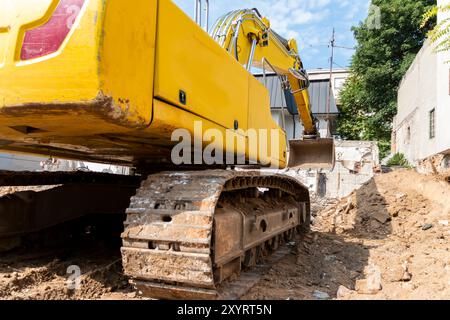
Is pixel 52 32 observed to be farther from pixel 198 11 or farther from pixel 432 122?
pixel 432 122

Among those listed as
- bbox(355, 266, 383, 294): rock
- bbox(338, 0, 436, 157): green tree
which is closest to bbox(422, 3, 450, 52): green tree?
bbox(355, 266, 383, 294): rock

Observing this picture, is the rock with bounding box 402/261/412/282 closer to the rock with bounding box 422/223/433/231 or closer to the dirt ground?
the dirt ground

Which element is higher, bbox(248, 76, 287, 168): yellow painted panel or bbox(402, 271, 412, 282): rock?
bbox(248, 76, 287, 168): yellow painted panel

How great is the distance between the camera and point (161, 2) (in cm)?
240

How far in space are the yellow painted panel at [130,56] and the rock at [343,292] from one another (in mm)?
2452

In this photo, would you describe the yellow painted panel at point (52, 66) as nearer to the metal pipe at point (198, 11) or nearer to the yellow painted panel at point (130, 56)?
the yellow painted panel at point (130, 56)

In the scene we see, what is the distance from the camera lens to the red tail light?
2021mm

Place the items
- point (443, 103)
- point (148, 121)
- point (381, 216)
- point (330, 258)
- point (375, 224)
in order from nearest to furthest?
Result: 1. point (148, 121)
2. point (330, 258)
3. point (375, 224)
4. point (381, 216)
5. point (443, 103)

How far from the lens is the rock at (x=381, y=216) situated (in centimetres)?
770

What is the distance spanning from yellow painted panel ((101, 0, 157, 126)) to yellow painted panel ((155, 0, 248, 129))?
0.26 ft

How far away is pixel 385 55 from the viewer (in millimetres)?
22203

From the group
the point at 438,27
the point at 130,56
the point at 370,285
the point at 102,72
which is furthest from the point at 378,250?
the point at 102,72

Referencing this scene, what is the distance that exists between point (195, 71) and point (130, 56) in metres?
0.70

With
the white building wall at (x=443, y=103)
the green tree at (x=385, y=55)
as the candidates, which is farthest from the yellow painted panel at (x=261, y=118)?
the green tree at (x=385, y=55)
